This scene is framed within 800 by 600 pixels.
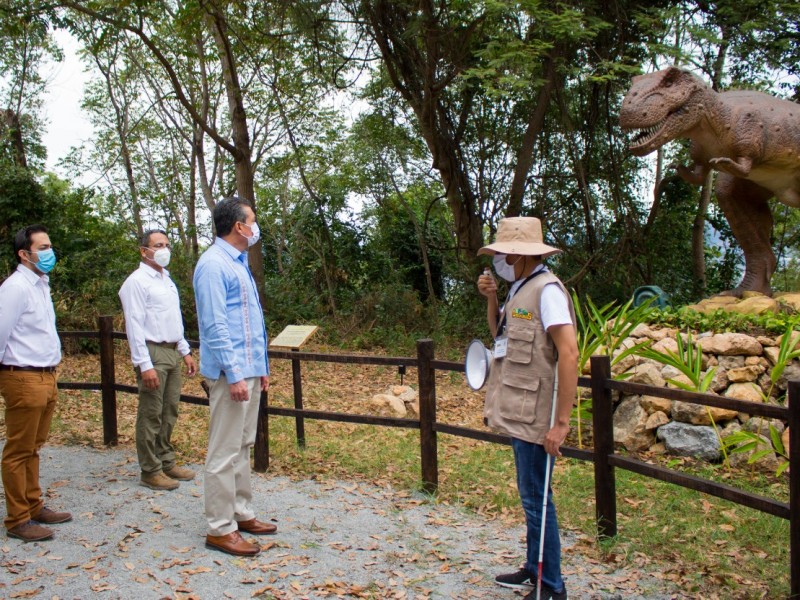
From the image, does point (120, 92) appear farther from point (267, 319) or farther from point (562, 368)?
point (562, 368)

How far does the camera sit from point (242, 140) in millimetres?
13461

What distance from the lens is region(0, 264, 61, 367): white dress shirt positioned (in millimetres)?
4438

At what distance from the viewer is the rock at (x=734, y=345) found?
23.1ft

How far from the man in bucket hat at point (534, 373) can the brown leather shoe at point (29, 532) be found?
2.84 metres

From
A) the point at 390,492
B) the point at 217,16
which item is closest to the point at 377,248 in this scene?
the point at 217,16

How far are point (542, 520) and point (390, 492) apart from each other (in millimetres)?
2285

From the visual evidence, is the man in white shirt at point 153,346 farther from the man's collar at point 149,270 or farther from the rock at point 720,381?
the rock at point 720,381

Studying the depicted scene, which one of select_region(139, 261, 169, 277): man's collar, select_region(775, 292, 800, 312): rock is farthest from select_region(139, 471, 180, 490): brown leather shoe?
select_region(775, 292, 800, 312): rock

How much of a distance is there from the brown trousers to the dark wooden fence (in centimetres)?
173

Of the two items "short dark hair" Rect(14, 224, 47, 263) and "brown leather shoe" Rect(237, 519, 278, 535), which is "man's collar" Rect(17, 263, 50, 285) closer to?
"short dark hair" Rect(14, 224, 47, 263)


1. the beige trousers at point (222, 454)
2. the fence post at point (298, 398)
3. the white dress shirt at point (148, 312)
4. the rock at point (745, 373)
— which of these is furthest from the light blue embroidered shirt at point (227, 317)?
the rock at point (745, 373)

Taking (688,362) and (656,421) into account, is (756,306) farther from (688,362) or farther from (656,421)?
(656,421)

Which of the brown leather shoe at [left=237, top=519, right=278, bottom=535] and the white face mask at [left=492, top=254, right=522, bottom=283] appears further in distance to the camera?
the brown leather shoe at [left=237, top=519, right=278, bottom=535]

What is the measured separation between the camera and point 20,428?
14.8 ft
